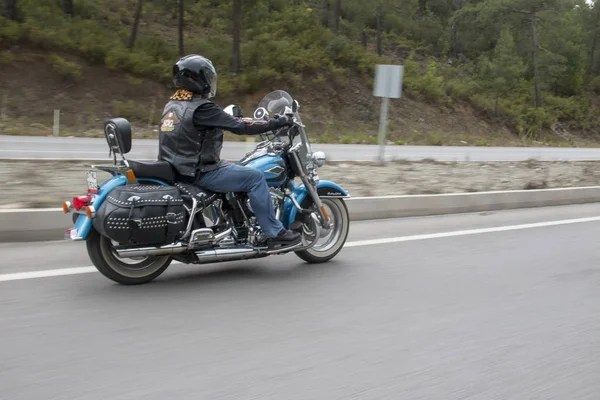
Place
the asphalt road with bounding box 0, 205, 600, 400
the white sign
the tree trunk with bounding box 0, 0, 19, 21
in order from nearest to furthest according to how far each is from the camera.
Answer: the asphalt road with bounding box 0, 205, 600, 400
the white sign
the tree trunk with bounding box 0, 0, 19, 21

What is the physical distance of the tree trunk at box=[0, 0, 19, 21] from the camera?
33312 mm

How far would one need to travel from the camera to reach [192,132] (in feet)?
18.8

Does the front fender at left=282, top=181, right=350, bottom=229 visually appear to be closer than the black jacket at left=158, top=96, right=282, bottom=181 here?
No

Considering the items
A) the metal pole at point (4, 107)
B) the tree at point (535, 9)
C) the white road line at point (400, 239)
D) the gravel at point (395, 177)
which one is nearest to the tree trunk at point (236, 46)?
the metal pole at point (4, 107)

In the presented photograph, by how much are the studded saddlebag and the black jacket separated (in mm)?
257

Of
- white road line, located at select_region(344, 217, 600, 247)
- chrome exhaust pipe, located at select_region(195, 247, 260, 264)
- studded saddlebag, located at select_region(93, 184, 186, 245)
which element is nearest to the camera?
studded saddlebag, located at select_region(93, 184, 186, 245)

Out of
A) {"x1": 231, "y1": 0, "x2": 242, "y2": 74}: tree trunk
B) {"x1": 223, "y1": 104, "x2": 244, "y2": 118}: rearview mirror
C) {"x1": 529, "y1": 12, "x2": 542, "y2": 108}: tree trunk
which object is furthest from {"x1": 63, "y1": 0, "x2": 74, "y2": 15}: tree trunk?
{"x1": 223, "y1": 104, "x2": 244, "y2": 118}: rearview mirror

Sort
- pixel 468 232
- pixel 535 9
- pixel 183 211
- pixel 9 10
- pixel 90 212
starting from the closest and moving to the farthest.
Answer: pixel 90 212
pixel 183 211
pixel 468 232
pixel 9 10
pixel 535 9

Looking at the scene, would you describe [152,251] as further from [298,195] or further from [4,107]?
[4,107]

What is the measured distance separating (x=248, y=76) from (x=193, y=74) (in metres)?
31.1

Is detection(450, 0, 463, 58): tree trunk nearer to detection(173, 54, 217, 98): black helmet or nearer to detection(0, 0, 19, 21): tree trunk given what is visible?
detection(0, 0, 19, 21): tree trunk

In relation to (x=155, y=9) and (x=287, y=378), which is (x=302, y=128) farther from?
(x=155, y=9)

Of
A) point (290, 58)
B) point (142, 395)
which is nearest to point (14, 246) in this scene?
point (142, 395)

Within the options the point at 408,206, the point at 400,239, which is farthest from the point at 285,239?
the point at 408,206
